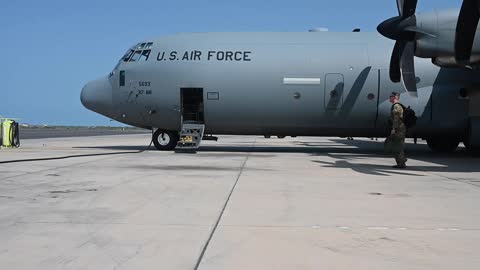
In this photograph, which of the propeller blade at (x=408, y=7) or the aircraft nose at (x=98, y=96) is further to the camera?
the aircraft nose at (x=98, y=96)

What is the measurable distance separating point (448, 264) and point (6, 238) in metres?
4.38

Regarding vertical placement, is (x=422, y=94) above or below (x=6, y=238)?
above

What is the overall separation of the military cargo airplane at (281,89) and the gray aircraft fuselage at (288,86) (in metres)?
0.04

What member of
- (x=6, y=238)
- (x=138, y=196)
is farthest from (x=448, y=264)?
(x=138, y=196)

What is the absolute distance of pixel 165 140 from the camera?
19.3m

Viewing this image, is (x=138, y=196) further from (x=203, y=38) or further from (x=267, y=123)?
(x=203, y=38)

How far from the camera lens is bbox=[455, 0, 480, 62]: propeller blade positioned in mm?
11422

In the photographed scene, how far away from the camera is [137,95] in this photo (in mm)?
18312

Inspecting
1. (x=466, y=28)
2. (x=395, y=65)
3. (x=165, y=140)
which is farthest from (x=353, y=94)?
(x=165, y=140)

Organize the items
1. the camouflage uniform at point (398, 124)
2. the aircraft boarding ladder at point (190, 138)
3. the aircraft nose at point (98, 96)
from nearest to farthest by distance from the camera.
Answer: the camouflage uniform at point (398, 124), the aircraft boarding ladder at point (190, 138), the aircraft nose at point (98, 96)

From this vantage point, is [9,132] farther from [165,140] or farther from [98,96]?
[165,140]

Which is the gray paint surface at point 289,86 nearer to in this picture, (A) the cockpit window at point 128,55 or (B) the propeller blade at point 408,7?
(A) the cockpit window at point 128,55

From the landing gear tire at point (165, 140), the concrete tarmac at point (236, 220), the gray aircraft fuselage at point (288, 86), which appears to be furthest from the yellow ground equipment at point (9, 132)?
the concrete tarmac at point (236, 220)

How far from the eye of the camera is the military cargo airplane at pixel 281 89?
→ 16953 millimetres
